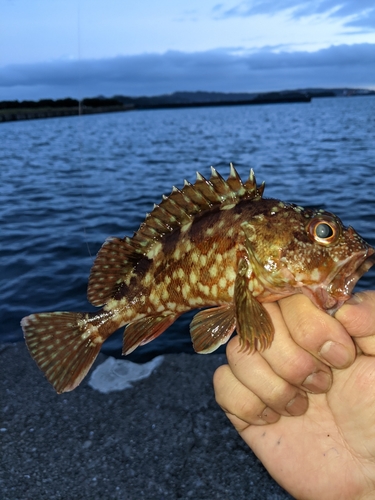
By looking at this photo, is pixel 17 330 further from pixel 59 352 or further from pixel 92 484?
pixel 59 352

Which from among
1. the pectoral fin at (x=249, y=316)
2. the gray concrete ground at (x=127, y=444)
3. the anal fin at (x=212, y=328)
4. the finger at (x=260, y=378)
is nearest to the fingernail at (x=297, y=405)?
the finger at (x=260, y=378)

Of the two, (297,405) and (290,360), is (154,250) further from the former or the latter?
(297,405)

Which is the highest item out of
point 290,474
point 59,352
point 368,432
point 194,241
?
point 194,241

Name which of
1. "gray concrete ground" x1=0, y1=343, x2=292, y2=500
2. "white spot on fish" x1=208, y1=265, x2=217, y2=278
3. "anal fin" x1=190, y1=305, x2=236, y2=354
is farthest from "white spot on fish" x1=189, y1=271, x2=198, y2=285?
"gray concrete ground" x1=0, y1=343, x2=292, y2=500

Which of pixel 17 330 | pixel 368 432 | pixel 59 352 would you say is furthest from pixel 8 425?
pixel 368 432

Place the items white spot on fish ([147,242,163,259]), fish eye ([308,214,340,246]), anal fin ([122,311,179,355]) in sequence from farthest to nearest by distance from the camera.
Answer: white spot on fish ([147,242,163,259]) < anal fin ([122,311,179,355]) < fish eye ([308,214,340,246])

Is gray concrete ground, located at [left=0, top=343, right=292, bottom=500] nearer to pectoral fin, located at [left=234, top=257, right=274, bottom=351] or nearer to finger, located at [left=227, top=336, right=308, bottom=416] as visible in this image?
finger, located at [left=227, top=336, right=308, bottom=416]
